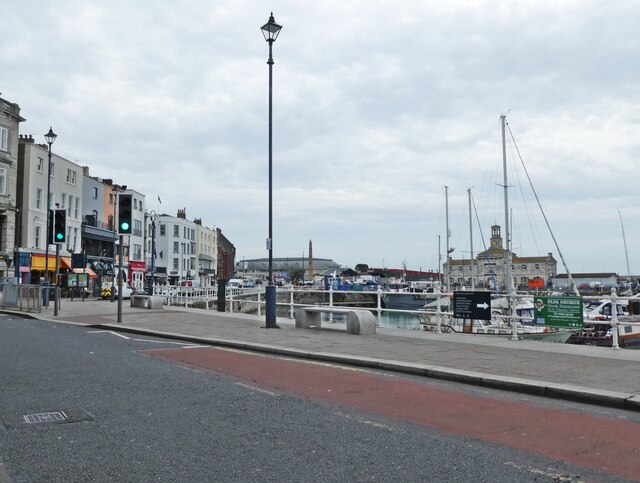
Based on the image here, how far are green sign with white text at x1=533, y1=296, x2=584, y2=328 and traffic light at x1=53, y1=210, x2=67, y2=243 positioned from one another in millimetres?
18163

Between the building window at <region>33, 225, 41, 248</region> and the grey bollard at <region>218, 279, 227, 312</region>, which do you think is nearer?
the grey bollard at <region>218, 279, 227, 312</region>

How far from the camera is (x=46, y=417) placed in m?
6.52

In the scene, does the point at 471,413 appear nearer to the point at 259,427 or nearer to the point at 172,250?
the point at 259,427

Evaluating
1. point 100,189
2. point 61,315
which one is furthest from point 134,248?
point 61,315

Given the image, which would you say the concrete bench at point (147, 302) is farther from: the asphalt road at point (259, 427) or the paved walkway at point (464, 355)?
the asphalt road at point (259, 427)

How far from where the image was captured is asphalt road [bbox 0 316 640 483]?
4797 mm

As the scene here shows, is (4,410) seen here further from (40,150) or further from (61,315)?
(40,150)

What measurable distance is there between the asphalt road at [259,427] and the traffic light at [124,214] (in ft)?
28.3

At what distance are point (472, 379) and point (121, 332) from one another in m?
11.7

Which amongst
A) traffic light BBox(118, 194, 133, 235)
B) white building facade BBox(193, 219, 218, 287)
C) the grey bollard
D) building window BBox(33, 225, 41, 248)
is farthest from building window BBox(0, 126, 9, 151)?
white building facade BBox(193, 219, 218, 287)

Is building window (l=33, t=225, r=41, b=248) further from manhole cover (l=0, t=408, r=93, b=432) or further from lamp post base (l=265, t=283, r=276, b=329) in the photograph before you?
manhole cover (l=0, t=408, r=93, b=432)

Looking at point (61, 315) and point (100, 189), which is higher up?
point (100, 189)

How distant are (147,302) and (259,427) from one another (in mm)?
21280

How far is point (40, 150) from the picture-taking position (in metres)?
44.6
